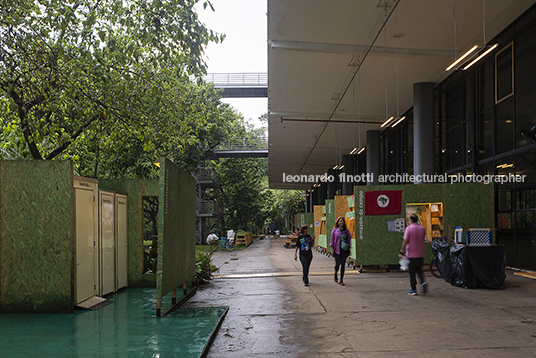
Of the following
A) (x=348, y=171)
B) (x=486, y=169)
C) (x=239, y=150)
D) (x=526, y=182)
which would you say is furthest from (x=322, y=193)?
(x=526, y=182)

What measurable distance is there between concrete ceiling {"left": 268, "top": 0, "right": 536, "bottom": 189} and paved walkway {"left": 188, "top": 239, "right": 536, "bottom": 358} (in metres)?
7.03

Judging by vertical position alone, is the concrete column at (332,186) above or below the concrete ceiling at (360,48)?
below

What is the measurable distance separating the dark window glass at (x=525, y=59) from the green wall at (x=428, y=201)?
123 inches

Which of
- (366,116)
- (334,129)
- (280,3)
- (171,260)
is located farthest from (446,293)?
(334,129)

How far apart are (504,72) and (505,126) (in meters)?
1.67

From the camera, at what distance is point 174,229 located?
26.4ft

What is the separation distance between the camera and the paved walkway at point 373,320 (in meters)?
5.43

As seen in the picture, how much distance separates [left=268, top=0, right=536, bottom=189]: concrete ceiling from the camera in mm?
11258

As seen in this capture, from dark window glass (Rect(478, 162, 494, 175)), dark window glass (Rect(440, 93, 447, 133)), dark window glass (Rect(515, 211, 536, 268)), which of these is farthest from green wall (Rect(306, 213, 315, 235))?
dark window glass (Rect(515, 211, 536, 268))

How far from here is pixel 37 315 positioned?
7500 millimetres

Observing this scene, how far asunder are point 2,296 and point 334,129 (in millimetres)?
18691

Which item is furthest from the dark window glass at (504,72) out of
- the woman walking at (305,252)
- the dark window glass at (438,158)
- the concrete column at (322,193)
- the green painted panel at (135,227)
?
the concrete column at (322,193)

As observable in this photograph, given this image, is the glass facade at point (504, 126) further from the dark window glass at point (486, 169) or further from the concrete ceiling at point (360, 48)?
the concrete ceiling at point (360, 48)

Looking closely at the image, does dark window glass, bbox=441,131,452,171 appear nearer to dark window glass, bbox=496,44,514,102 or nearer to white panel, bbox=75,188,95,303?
dark window glass, bbox=496,44,514,102
